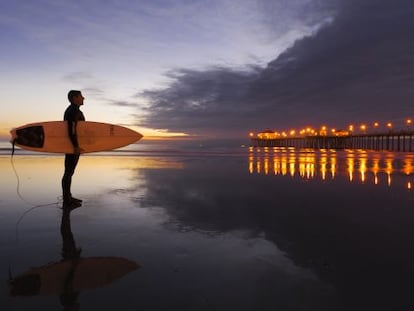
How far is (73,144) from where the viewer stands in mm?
6238

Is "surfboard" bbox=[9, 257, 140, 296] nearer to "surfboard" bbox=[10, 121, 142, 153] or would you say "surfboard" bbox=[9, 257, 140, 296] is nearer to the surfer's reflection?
the surfer's reflection

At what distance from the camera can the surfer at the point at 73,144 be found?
6.17 m

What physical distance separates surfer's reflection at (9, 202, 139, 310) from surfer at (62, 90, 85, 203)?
300 centimetres

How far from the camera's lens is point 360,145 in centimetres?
11056

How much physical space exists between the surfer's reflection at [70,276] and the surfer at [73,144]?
3002 mm

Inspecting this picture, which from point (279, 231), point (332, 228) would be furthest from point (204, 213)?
point (332, 228)

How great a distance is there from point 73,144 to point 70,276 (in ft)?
13.2

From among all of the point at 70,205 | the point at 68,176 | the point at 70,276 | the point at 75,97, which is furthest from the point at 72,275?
the point at 75,97

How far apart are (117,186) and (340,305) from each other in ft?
25.5

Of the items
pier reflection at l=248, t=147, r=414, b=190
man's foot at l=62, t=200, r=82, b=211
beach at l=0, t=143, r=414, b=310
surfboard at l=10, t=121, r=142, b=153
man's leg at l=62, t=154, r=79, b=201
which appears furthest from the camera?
pier reflection at l=248, t=147, r=414, b=190

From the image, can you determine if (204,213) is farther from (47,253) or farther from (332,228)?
(47,253)

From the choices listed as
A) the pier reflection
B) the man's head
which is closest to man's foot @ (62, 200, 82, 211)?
the man's head

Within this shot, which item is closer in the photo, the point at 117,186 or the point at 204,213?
the point at 204,213

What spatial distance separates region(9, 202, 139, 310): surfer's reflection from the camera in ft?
8.28
